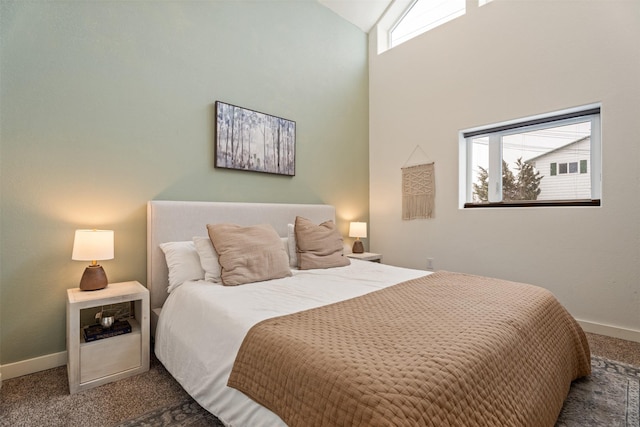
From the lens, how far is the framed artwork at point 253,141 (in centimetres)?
280

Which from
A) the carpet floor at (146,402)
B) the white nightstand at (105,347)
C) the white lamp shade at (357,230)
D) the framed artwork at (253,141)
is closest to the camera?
the carpet floor at (146,402)

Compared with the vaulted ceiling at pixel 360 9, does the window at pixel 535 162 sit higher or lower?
lower

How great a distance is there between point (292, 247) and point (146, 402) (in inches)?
58.1

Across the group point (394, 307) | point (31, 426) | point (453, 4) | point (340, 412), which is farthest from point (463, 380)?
point (453, 4)

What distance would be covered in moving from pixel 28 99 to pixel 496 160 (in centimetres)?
393

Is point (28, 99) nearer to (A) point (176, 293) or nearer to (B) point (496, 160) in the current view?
(A) point (176, 293)

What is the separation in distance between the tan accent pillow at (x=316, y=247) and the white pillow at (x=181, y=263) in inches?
32.5

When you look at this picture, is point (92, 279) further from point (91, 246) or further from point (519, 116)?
point (519, 116)

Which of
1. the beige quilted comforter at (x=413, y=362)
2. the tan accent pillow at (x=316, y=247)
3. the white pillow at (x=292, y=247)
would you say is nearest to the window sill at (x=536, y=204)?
the beige quilted comforter at (x=413, y=362)

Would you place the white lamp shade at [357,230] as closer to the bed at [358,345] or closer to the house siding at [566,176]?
the bed at [358,345]

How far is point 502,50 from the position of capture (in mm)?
3127

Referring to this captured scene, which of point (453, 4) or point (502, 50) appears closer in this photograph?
point (502, 50)

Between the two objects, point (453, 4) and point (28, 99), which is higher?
point (453, 4)

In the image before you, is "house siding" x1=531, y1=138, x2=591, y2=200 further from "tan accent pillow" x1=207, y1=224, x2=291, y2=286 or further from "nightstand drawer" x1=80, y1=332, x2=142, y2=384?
"nightstand drawer" x1=80, y1=332, x2=142, y2=384
